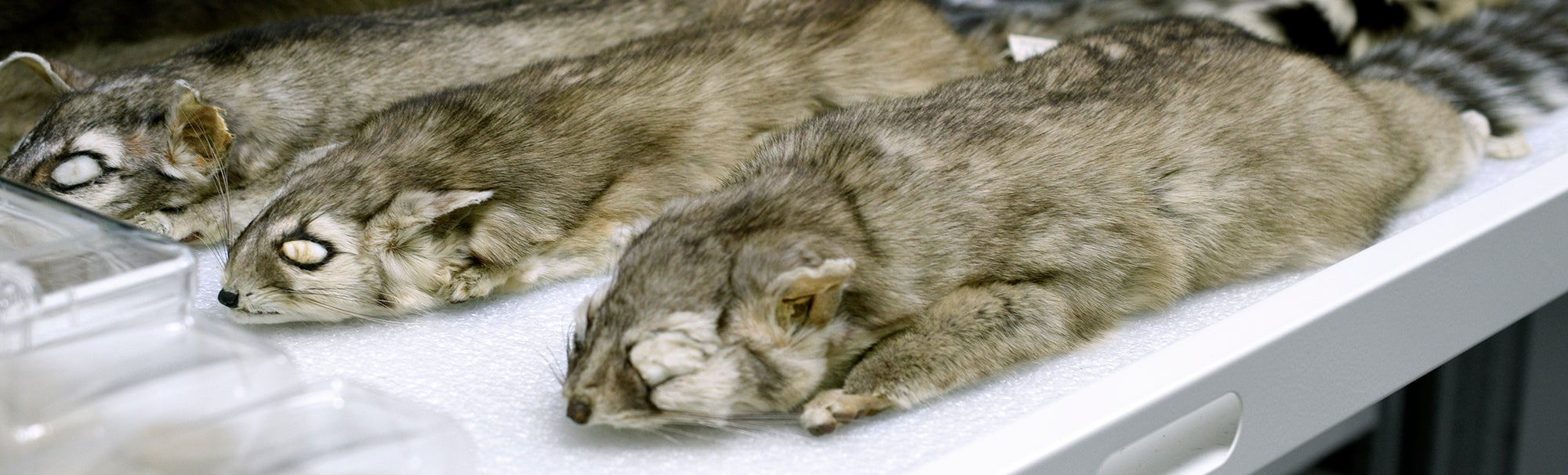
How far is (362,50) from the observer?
6.16ft

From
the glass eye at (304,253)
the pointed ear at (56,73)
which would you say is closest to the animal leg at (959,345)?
the glass eye at (304,253)

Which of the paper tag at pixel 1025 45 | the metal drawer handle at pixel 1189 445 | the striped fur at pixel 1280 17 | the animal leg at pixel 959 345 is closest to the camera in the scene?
the metal drawer handle at pixel 1189 445

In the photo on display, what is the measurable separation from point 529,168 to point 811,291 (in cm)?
51

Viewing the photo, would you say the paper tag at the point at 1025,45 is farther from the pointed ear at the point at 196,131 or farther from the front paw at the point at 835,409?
the pointed ear at the point at 196,131

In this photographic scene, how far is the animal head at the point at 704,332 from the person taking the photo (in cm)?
115

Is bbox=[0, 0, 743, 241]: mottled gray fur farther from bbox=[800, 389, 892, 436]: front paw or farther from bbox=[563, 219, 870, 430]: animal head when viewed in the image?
bbox=[800, 389, 892, 436]: front paw

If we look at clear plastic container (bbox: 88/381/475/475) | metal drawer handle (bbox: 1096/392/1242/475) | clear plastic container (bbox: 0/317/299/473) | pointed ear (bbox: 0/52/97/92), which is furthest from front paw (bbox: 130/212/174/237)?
metal drawer handle (bbox: 1096/392/1242/475)

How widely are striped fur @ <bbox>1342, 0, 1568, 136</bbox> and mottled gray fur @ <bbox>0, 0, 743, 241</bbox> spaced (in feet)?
3.67

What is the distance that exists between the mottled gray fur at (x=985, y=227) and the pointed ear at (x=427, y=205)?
0.26m

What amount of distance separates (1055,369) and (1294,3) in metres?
1.20

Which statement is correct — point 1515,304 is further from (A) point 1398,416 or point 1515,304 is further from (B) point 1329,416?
(A) point 1398,416

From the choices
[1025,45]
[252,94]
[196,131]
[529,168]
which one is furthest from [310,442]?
[1025,45]

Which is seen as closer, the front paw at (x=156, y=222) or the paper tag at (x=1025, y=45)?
the front paw at (x=156, y=222)

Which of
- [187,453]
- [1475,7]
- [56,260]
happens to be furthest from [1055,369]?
[1475,7]
